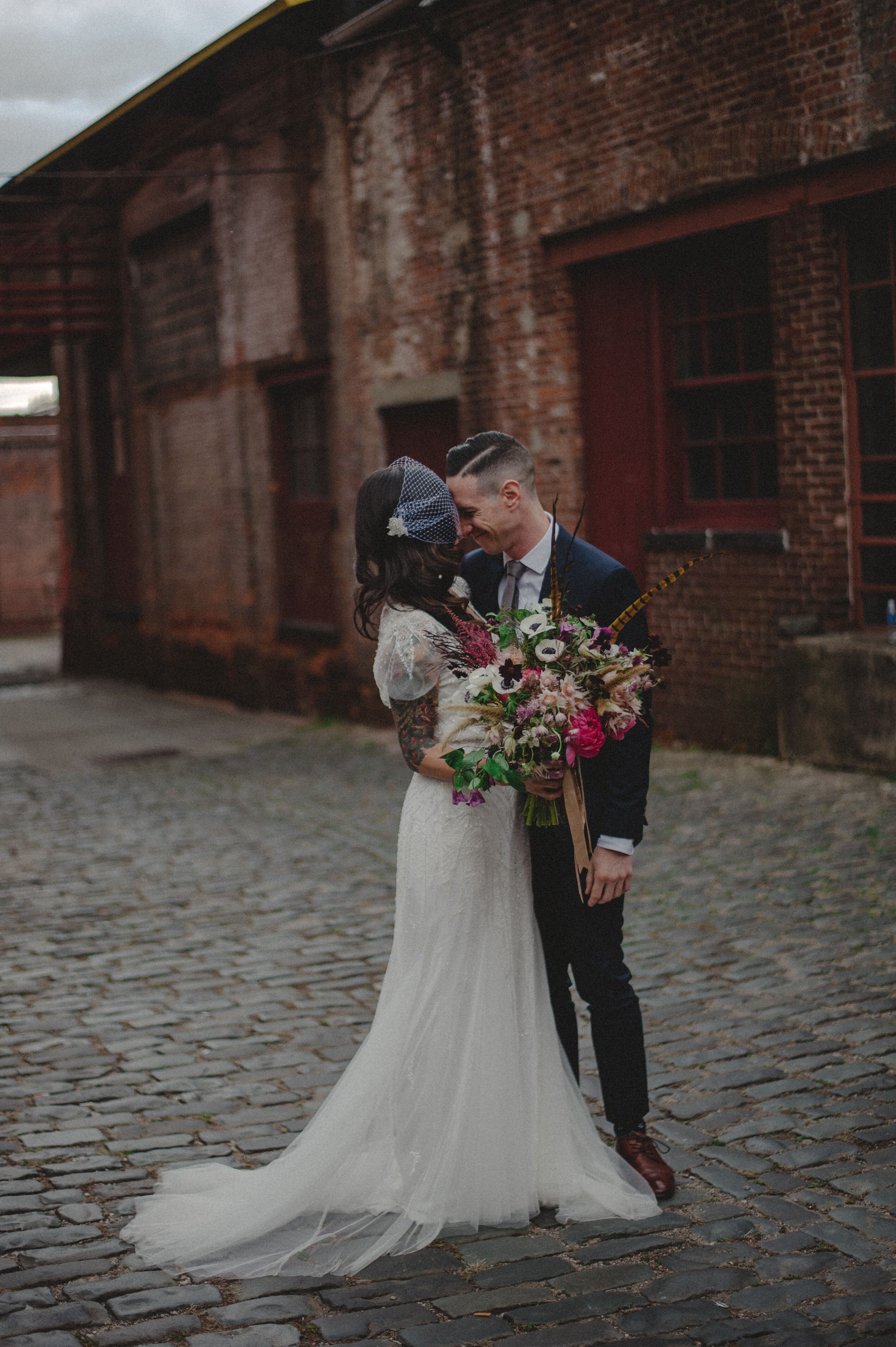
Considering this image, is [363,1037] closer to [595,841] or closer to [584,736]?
[595,841]

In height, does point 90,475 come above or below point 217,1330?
above

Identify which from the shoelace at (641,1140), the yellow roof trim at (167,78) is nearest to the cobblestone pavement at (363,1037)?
the shoelace at (641,1140)

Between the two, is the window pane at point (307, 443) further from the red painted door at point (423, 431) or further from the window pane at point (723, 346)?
the window pane at point (723, 346)

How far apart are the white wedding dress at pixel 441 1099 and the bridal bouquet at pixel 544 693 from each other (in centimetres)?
13

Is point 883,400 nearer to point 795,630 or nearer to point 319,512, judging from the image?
point 795,630

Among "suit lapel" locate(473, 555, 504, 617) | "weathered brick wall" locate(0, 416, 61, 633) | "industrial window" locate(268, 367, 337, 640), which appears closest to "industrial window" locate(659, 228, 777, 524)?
"industrial window" locate(268, 367, 337, 640)

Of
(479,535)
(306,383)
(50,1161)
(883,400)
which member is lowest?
(50,1161)

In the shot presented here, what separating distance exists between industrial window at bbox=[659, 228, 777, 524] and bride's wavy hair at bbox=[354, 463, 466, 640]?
6334 mm

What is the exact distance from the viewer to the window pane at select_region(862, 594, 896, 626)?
891cm

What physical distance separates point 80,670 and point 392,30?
11.5 m

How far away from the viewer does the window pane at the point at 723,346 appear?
980 centimetres

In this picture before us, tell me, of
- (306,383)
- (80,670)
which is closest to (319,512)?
(306,383)

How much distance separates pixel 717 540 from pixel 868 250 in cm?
209

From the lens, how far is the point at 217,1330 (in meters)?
3.17
